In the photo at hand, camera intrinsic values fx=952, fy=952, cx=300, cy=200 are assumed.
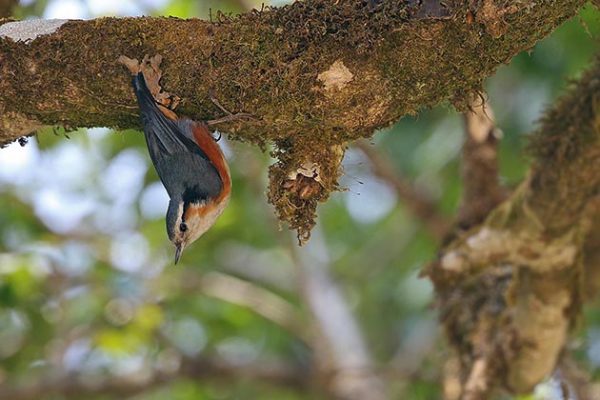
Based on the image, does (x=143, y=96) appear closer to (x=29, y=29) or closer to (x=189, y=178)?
(x=29, y=29)

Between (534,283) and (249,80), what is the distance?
2.44 metres

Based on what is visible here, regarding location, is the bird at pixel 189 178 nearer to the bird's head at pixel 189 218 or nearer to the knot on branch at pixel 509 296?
the bird's head at pixel 189 218

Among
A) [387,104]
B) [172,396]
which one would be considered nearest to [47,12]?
[387,104]

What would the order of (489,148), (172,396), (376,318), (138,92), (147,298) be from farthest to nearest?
(376,318) < (172,396) < (147,298) < (489,148) < (138,92)

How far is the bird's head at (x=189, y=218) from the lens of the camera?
4.99 m

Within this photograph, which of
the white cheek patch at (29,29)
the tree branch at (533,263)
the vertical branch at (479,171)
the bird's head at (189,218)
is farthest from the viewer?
the vertical branch at (479,171)

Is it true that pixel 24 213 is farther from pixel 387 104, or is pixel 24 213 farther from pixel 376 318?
pixel 387 104

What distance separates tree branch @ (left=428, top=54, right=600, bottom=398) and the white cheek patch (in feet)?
7.91

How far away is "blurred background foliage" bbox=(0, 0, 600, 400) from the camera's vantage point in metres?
7.38

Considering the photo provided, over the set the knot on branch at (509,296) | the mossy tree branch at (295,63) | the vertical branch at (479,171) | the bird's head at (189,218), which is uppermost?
the vertical branch at (479,171)

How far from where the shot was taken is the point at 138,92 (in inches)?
138

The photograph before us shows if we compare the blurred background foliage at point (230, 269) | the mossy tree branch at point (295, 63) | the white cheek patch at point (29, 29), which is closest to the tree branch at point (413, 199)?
the blurred background foliage at point (230, 269)

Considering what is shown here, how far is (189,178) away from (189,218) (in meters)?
0.23

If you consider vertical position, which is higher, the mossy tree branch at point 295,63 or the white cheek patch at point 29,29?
the white cheek patch at point 29,29
